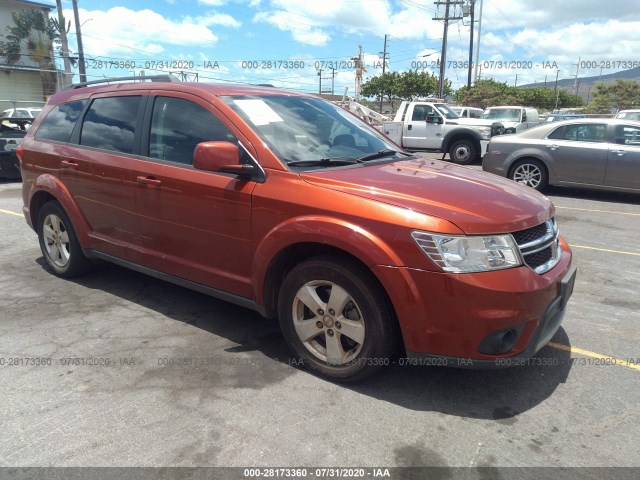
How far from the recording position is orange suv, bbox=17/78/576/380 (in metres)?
2.74

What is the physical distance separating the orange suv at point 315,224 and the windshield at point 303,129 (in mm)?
15

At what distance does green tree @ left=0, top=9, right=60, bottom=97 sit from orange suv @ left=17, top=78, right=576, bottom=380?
129ft

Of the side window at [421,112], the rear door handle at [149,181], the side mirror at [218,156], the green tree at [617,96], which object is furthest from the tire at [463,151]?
the green tree at [617,96]

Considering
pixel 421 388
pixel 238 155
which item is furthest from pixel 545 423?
pixel 238 155

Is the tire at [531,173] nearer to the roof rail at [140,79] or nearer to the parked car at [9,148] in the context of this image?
the roof rail at [140,79]

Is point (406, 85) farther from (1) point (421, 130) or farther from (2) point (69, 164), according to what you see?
(2) point (69, 164)

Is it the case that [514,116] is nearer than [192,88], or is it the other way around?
[192,88]

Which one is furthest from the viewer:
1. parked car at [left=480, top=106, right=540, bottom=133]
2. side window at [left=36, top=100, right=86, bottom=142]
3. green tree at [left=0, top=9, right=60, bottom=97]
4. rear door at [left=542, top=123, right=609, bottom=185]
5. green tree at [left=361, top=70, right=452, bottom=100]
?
green tree at [left=361, top=70, right=452, bottom=100]

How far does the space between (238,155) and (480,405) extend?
2.13 m

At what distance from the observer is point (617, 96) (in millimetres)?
41156

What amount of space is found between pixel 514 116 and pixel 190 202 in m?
17.1

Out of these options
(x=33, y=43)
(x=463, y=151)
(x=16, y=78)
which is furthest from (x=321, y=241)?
(x=33, y=43)

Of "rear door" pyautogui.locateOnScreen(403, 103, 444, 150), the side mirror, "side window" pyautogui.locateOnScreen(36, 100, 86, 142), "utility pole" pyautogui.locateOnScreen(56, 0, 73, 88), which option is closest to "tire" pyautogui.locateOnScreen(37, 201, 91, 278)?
"side window" pyautogui.locateOnScreen(36, 100, 86, 142)

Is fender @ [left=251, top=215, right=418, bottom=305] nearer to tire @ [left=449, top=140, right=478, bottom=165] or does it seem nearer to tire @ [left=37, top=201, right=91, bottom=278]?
tire @ [left=37, top=201, right=91, bottom=278]
